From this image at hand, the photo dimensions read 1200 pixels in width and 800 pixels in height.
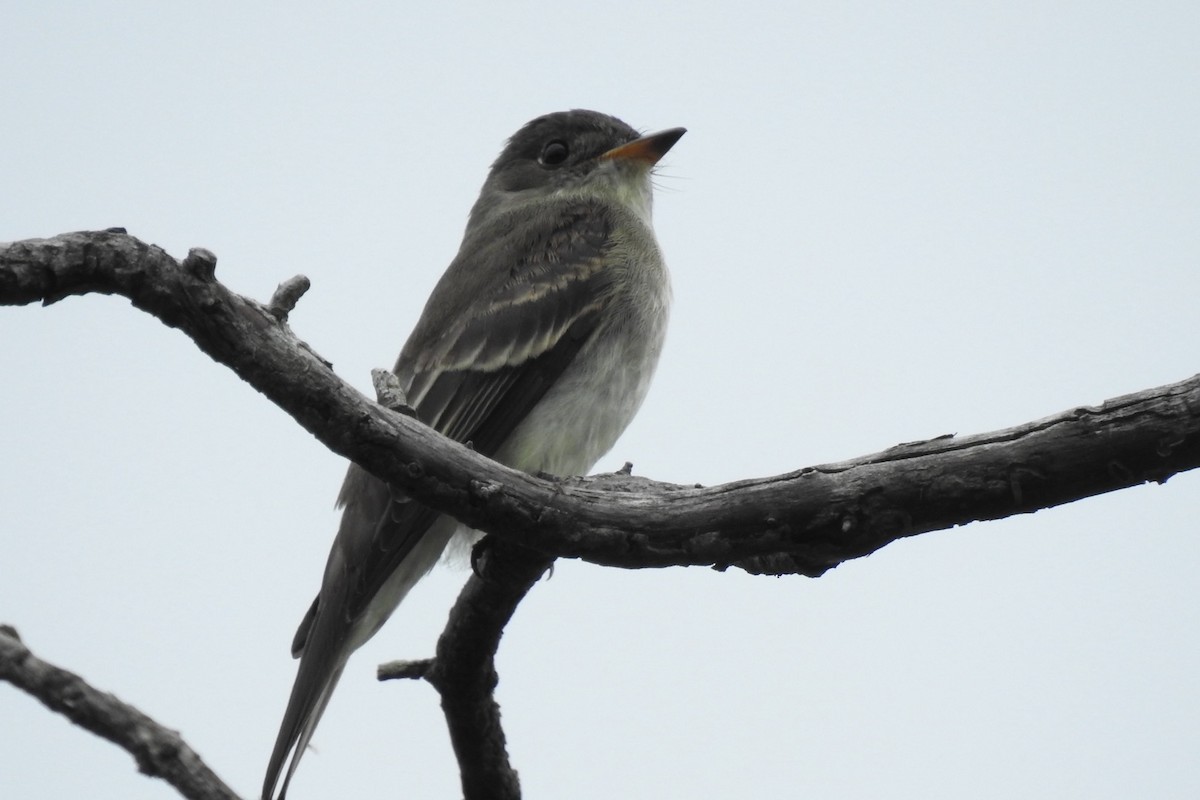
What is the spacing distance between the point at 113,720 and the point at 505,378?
3256 millimetres

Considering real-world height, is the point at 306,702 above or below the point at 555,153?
below

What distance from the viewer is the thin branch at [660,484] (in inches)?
147

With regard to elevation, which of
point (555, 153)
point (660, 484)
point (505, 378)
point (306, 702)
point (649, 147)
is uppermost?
point (555, 153)

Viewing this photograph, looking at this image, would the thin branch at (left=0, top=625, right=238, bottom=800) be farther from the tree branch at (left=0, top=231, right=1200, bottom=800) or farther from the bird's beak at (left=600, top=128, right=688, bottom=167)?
the bird's beak at (left=600, top=128, right=688, bottom=167)

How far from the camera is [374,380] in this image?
4.84 meters

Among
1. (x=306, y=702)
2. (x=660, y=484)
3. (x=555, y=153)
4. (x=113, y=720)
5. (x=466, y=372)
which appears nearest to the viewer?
(x=113, y=720)

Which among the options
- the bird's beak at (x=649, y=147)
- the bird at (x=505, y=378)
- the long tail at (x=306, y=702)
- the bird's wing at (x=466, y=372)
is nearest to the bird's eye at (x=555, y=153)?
the bird's beak at (x=649, y=147)

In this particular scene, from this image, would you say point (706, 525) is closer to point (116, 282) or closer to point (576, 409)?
point (116, 282)

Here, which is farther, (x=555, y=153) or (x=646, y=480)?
(x=555, y=153)

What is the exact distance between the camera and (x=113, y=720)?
3.39 meters

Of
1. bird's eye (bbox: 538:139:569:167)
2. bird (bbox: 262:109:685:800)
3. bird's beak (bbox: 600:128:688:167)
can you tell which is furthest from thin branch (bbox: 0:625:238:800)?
bird's eye (bbox: 538:139:569:167)

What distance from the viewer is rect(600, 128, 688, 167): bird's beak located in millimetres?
8102

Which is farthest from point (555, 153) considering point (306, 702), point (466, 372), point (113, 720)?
point (113, 720)

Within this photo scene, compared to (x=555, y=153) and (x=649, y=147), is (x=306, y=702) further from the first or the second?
(x=555, y=153)
